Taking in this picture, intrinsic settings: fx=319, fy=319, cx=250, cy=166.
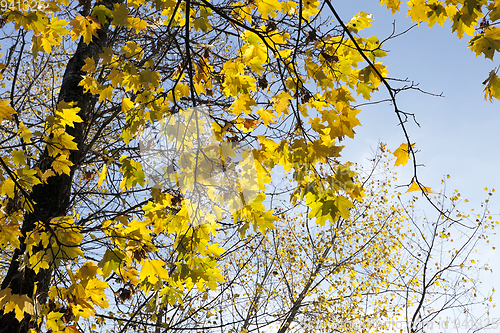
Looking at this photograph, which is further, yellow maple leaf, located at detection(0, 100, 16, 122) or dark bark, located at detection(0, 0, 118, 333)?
dark bark, located at detection(0, 0, 118, 333)

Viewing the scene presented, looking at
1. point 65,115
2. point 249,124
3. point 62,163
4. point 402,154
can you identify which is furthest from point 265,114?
point 62,163

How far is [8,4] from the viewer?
284cm

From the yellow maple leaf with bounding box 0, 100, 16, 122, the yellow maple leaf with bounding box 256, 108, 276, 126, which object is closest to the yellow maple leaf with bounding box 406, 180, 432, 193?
the yellow maple leaf with bounding box 256, 108, 276, 126

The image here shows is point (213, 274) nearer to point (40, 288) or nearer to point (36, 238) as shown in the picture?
point (36, 238)

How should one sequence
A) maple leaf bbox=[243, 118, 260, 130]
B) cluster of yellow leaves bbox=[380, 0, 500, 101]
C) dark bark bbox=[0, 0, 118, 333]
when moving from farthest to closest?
dark bark bbox=[0, 0, 118, 333] < maple leaf bbox=[243, 118, 260, 130] < cluster of yellow leaves bbox=[380, 0, 500, 101]

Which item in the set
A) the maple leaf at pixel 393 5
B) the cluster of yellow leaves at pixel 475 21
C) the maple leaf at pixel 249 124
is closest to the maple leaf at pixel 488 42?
the cluster of yellow leaves at pixel 475 21

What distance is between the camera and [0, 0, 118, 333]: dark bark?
10.7 ft

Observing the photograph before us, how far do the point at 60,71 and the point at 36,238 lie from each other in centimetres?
569

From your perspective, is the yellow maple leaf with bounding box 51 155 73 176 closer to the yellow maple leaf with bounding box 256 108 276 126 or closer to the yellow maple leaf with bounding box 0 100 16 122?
the yellow maple leaf with bounding box 0 100 16 122

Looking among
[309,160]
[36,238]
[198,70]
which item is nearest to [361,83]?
[309,160]

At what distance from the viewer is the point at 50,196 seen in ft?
12.5

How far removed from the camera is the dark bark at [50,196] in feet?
10.7

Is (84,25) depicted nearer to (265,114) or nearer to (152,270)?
(265,114)

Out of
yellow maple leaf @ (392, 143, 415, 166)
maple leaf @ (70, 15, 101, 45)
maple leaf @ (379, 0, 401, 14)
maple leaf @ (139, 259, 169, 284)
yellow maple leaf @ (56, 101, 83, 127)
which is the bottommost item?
maple leaf @ (139, 259, 169, 284)
